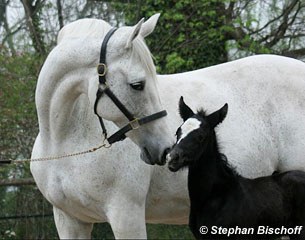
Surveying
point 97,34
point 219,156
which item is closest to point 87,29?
point 97,34

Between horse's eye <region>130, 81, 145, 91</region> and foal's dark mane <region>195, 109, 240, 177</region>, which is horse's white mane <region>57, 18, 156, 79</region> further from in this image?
foal's dark mane <region>195, 109, 240, 177</region>

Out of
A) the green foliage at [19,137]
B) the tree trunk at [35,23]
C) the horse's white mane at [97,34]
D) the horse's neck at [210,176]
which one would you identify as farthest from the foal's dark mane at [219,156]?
the tree trunk at [35,23]

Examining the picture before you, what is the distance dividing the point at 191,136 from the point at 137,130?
311 millimetres

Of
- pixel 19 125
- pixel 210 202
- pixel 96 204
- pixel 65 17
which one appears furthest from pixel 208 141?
pixel 65 17

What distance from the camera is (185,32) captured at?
9148 mm

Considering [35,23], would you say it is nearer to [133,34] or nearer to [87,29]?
[87,29]

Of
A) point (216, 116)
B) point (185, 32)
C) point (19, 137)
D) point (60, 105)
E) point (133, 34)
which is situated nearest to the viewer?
point (133, 34)

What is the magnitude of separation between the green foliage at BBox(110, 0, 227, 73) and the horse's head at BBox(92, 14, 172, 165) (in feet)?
15.4

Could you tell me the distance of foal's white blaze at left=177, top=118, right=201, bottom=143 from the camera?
11.9 ft

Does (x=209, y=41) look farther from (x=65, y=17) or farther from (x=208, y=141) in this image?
(x=208, y=141)

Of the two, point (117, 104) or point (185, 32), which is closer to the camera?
point (117, 104)

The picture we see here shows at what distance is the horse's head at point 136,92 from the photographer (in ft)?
11.7

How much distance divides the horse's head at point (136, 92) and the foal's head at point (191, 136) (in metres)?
0.09

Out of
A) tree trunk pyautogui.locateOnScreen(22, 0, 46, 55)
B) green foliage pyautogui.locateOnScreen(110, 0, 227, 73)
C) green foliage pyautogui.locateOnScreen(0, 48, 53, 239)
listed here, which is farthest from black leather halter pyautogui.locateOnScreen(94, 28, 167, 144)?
green foliage pyautogui.locateOnScreen(110, 0, 227, 73)
